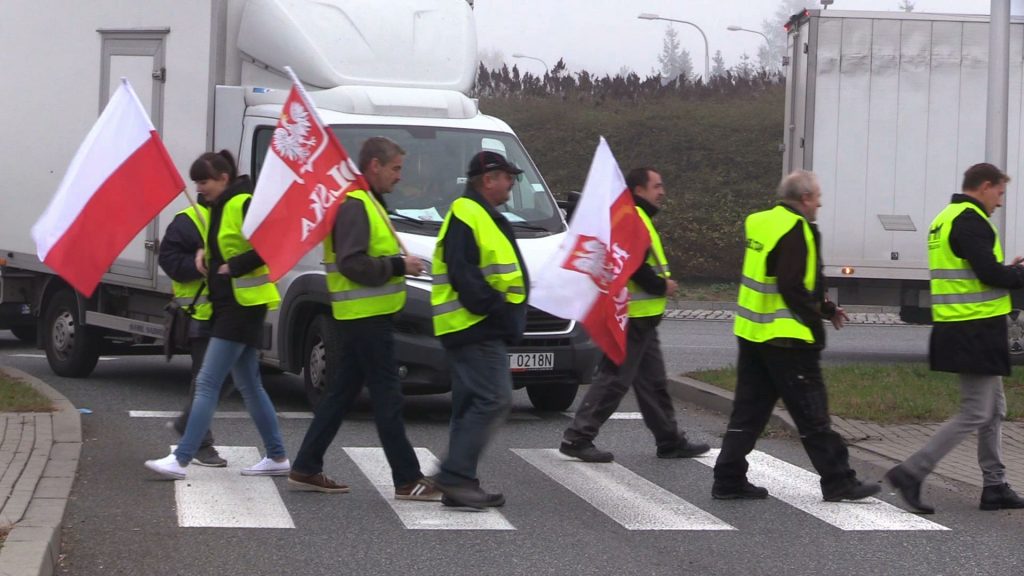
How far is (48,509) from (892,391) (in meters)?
6.93

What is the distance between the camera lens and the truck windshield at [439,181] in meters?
10.8

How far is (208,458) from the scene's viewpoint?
28.8 feet

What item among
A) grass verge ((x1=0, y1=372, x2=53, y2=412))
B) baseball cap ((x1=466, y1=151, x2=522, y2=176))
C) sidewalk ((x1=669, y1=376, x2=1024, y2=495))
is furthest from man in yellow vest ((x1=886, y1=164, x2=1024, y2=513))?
grass verge ((x1=0, y1=372, x2=53, y2=412))

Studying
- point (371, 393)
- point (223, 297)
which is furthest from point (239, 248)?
point (371, 393)

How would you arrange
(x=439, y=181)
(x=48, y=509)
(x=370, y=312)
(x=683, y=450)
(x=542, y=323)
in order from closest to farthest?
1. (x=48, y=509)
2. (x=370, y=312)
3. (x=683, y=450)
4. (x=542, y=323)
5. (x=439, y=181)

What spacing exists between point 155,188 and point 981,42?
35.5 ft

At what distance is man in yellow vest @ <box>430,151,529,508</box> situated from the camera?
24.2 ft

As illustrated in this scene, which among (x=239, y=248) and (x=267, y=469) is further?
(x=267, y=469)

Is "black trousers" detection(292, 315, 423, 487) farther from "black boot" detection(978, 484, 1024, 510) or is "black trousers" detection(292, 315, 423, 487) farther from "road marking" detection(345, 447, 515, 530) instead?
"black boot" detection(978, 484, 1024, 510)

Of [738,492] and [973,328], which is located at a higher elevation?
[973,328]

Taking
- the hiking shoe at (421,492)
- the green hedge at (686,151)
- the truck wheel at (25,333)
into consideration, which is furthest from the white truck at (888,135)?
the green hedge at (686,151)

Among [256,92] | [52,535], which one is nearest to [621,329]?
[52,535]

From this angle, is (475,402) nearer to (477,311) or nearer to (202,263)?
(477,311)

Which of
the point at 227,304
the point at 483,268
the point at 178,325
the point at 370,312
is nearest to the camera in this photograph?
the point at 483,268
